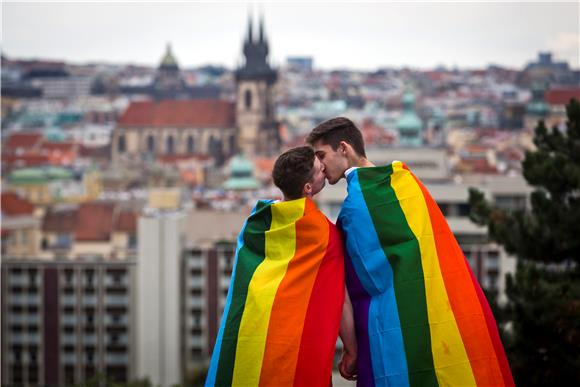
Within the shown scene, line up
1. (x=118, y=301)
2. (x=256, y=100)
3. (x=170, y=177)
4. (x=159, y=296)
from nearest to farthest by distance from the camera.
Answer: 1. (x=159, y=296)
2. (x=118, y=301)
3. (x=170, y=177)
4. (x=256, y=100)

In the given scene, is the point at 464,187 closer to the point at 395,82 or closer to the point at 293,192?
the point at 293,192

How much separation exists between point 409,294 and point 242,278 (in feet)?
1.67

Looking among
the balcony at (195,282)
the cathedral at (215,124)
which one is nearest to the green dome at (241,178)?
the cathedral at (215,124)

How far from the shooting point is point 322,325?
14.7 ft

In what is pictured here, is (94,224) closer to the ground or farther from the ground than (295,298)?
closer to the ground

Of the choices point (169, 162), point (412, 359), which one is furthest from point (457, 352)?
point (169, 162)

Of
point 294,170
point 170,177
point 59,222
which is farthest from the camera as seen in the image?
point 170,177

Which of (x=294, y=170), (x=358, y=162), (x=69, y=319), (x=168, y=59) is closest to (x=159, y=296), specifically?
(x=69, y=319)

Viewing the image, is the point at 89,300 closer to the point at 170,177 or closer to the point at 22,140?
the point at 170,177

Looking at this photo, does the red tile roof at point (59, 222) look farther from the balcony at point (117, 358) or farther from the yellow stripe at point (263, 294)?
the yellow stripe at point (263, 294)

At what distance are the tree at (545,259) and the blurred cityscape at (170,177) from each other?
603 mm

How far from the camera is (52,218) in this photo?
49.1 meters

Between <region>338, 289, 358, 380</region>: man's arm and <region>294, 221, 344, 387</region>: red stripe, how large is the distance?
49mm

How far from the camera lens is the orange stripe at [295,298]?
4473 millimetres
